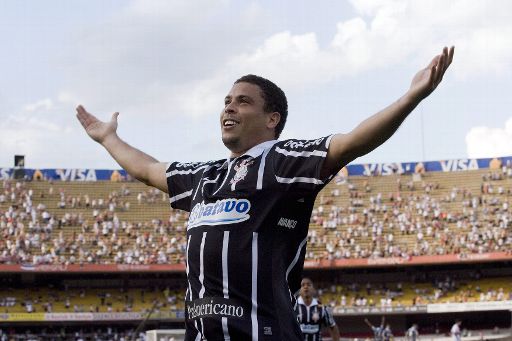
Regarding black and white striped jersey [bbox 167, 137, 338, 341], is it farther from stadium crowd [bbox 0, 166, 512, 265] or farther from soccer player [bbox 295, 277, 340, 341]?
stadium crowd [bbox 0, 166, 512, 265]

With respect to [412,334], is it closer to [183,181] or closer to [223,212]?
[183,181]

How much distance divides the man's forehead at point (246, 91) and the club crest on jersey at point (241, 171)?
15.2 inches

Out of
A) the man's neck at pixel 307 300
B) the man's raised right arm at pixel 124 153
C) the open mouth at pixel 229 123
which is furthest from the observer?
the man's neck at pixel 307 300

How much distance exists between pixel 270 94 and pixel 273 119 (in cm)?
14

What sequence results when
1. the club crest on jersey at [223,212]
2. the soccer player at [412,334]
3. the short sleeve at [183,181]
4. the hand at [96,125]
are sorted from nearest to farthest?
the club crest on jersey at [223,212] → the short sleeve at [183,181] → the hand at [96,125] → the soccer player at [412,334]

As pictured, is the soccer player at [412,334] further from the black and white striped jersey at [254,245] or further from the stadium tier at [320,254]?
the black and white striped jersey at [254,245]

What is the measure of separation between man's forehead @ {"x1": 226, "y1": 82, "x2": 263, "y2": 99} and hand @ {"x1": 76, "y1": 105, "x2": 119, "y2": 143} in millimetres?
1157

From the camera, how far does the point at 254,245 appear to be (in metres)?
4.23

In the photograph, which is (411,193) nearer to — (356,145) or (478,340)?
(478,340)

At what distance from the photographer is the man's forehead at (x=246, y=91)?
4613mm

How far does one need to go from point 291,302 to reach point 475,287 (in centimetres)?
5241

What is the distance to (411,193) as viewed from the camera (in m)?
61.8

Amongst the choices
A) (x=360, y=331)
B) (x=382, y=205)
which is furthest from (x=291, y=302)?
(x=382, y=205)

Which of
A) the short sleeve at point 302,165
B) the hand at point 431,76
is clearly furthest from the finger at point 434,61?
the short sleeve at point 302,165
